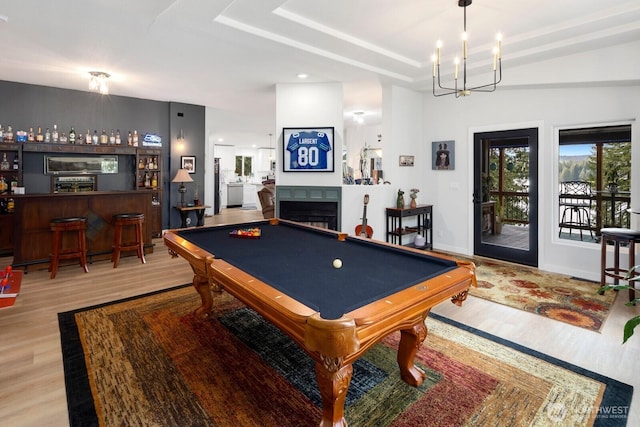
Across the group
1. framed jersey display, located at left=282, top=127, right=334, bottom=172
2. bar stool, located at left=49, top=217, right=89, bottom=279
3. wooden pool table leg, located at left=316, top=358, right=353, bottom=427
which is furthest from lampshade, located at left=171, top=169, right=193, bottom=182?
wooden pool table leg, located at left=316, top=358, right=353, bottom=427

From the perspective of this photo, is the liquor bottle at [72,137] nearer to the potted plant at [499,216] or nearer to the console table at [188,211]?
the console table at [188,211]

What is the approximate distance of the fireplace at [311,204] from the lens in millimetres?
5527

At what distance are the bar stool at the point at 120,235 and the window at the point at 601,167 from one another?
19.7 ft

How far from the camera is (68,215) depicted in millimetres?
4711

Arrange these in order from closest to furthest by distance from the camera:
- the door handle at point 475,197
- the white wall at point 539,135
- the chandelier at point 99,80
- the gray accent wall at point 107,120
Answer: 1. the white wall at point 539,135
2. the chandelier at point 99,80
3. the door handle at point 475,197
4. the gray accent wall at point 107,120

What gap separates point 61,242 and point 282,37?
4.03m

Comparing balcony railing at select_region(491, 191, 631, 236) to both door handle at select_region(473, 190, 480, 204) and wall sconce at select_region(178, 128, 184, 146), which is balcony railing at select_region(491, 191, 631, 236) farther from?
wall sconce at select_region(178, 128, 184, 146)

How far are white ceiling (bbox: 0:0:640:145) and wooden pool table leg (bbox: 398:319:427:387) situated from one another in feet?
9.41

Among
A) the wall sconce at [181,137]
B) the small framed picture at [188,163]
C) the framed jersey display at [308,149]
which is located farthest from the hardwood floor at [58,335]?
the wall sconce at [181,137]

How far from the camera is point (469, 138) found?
5.44m

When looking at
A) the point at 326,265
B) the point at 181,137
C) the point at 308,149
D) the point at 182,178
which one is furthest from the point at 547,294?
the point at 181,137

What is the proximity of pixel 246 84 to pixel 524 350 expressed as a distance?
5.32 meters

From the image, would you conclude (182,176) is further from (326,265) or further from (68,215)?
(326,265)

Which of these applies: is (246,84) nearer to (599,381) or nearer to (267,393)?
(267,393)
